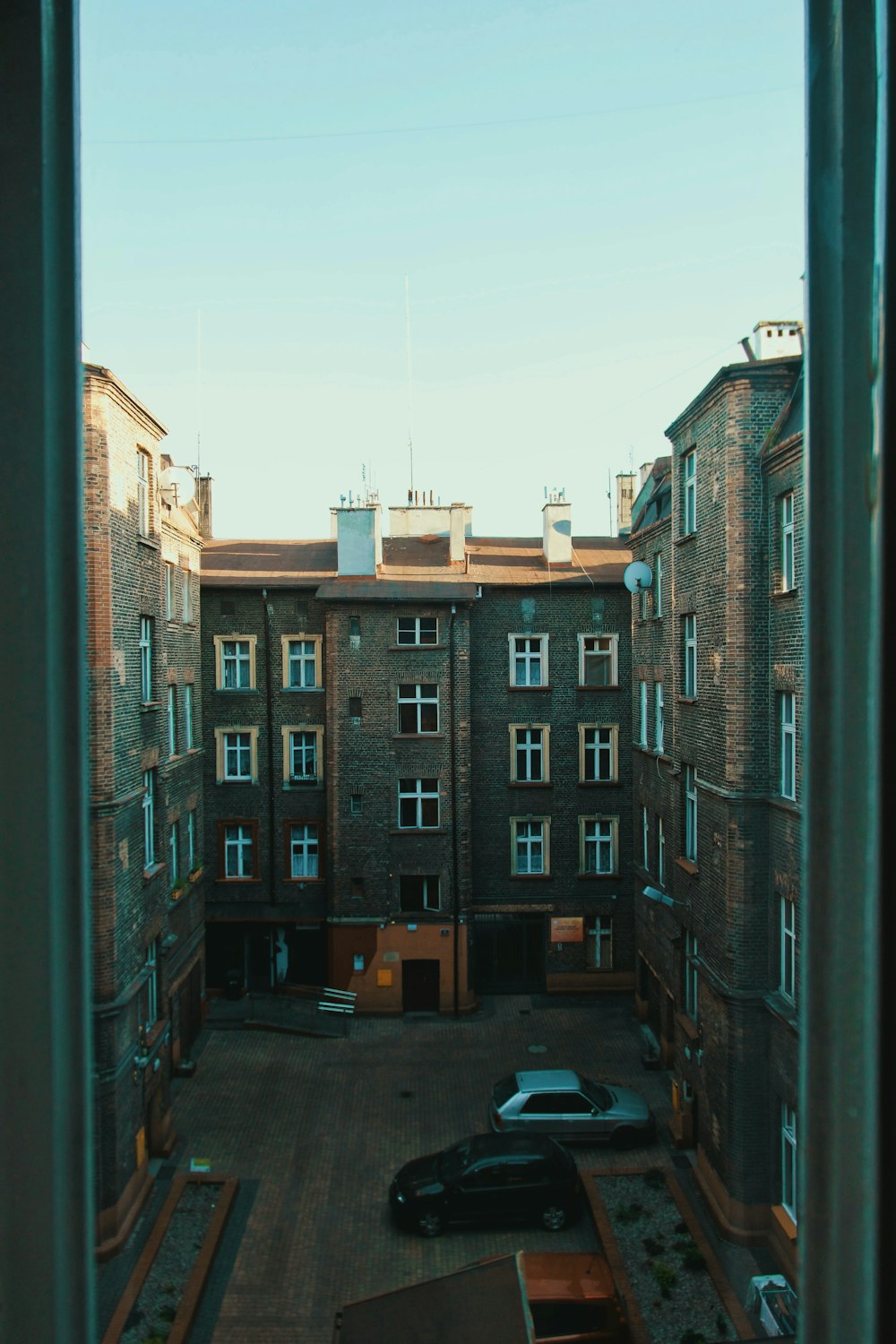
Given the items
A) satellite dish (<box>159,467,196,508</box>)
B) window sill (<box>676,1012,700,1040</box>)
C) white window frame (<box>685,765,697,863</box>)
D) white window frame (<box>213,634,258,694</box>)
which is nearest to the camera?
window sill (<box>676,1012,700,1040</box>)

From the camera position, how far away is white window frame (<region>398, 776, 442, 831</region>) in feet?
60.4

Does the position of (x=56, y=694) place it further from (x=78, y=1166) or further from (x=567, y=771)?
(x=567, y=771)

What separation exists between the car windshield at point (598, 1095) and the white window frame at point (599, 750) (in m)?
6.67

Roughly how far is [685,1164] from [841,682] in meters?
13.1

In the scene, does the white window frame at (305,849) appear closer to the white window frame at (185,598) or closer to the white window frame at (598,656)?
the white window frame at (185,598)

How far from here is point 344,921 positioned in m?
18.2

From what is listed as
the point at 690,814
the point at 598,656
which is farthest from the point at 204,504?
the point at 690,814

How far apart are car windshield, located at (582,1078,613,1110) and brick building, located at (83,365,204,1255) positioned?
602 cm

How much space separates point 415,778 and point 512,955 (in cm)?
435

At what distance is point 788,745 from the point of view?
1008 centimetres

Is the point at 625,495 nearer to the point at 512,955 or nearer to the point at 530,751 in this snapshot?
the point at 530,751

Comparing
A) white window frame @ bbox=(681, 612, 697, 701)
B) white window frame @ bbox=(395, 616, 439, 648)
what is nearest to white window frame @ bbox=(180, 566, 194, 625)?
white window frame @ bbox=(395, 616, 439, 648)

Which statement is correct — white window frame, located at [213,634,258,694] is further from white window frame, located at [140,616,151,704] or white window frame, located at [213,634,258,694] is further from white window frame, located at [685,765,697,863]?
white window frame, located at [685,765,697,863]

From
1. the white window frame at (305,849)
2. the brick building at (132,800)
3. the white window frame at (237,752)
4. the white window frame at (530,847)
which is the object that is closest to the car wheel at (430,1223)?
the brick building at (132,800)
